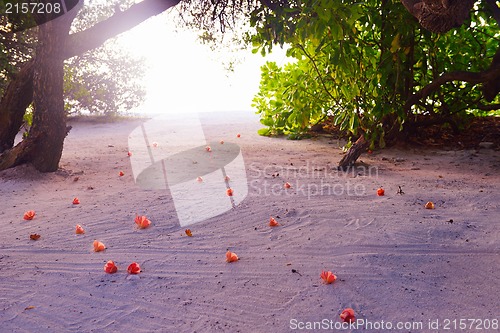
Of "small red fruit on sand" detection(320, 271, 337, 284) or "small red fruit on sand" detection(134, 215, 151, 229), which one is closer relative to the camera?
"small red fruit on sand" detection(320, 271, 337, 284)

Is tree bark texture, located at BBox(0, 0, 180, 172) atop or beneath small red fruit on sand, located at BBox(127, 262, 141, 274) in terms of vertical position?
atop

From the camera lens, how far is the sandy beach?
263cm

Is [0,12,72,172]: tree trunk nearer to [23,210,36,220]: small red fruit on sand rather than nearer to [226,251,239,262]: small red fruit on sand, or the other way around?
[23,210,36,220]: small red fruit on sand

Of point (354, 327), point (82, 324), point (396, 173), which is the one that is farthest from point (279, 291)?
point (396, 173)

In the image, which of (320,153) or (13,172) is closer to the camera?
(13,172)

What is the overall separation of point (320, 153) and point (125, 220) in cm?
412

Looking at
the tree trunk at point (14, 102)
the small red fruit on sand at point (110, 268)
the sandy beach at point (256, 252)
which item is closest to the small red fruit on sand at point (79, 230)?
the sandy beach at point (256, 252)

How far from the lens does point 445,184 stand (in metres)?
5.16

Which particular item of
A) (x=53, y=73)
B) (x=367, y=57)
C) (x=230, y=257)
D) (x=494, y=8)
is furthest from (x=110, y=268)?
(x=494, y=8)

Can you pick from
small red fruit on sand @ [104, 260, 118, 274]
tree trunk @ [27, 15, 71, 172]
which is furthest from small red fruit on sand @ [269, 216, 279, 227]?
tree trunk @ [27, 15, 71, 172]

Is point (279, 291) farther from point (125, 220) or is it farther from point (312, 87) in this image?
point (312, 87)

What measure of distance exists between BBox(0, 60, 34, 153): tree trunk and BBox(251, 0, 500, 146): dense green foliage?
317cm

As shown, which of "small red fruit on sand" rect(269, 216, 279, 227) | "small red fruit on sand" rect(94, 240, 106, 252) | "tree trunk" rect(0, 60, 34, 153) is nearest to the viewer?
"small red fruit on sand" rect(94, 240, 106, 252)

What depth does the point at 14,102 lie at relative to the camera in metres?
6.50
